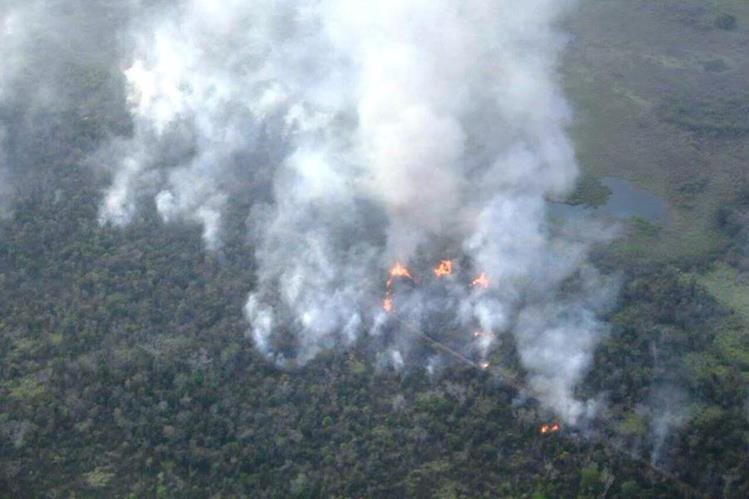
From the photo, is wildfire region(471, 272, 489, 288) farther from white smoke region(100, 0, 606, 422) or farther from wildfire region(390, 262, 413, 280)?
wildfire region(390, 262, 413, 280)

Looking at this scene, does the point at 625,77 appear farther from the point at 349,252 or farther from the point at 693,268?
the point at 349,252

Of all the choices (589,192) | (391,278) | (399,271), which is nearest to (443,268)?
(399,271)

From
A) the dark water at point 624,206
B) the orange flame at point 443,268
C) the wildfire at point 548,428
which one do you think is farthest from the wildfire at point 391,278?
the dark water at point 624,206

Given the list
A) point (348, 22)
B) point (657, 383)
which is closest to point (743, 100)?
point (348, 22)

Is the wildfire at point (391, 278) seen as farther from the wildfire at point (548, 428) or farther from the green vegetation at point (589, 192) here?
the green vegetation at point (589, 192)

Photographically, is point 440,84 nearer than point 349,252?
No

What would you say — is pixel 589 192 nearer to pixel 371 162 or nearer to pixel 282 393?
pixel 371 162
